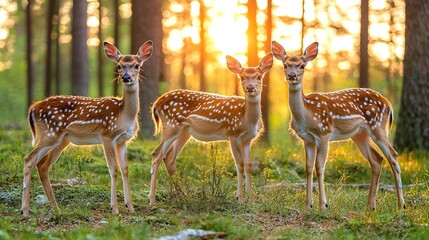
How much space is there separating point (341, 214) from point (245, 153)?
185 centimetres

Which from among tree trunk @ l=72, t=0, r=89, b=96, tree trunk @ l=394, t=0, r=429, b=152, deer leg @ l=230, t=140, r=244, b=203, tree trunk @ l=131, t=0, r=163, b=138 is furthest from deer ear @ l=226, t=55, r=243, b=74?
tree trunk @ l=72, t=0, r=89, b=96

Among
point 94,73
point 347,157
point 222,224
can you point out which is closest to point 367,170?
point 347,157

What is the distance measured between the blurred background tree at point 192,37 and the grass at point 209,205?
7.99ft

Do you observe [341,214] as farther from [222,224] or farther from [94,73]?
[94,73]

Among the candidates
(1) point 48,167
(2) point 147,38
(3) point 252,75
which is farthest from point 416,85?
(1) point 48,167

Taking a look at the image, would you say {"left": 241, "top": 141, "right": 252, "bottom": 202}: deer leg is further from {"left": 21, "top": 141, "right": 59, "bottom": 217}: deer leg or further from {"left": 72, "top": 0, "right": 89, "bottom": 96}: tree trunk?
{"left": 72, "top": 0, "right": 89, "bottom": 96}: tree trunk

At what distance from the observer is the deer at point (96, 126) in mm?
9031

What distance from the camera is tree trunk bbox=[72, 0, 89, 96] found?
1678 cm

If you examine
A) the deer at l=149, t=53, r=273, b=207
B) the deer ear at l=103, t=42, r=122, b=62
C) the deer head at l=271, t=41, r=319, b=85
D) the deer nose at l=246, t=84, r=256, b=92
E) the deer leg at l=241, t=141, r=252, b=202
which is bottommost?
the deer leg at l=241, t=141, r=252, b=202

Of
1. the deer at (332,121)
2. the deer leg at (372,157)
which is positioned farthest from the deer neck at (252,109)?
the deer leg at (372,157)

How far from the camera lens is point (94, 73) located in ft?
183

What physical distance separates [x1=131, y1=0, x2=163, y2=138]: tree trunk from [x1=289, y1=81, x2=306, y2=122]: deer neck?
7.46 metres

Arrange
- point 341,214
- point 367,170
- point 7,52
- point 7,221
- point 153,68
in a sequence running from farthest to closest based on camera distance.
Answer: point 7,52
point 153,68
point 367,170
point 341,214
point 7,221

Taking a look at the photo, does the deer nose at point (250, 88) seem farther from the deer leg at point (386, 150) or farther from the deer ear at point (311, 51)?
the deer leg at point (386, 150)
